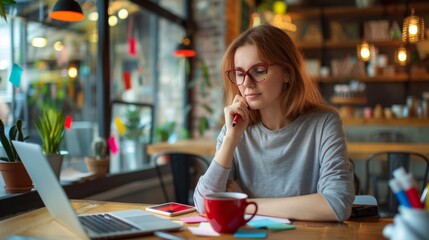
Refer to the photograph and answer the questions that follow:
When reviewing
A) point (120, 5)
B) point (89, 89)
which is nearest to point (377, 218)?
point (120, 5)

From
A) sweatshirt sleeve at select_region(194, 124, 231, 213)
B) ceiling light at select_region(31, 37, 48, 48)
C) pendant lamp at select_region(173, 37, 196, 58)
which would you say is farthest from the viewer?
pendant lamp at select_region(173, 37, 196, 58)

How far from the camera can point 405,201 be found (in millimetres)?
908

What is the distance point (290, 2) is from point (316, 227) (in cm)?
567

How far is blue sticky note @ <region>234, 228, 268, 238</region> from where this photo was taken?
45.5 inches

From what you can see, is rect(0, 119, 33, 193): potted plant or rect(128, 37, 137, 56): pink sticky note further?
rect(128, 37, 137, 56): pink sticky note

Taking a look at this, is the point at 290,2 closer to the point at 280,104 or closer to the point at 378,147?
the point at 378,147

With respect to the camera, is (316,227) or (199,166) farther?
(199,166)

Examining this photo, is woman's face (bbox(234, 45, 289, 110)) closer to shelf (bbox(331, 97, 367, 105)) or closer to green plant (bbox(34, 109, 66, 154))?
green plant (bbox(34, 109, 66, 154))

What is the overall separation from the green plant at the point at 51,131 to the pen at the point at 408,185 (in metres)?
1.66

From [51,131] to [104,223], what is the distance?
103cm

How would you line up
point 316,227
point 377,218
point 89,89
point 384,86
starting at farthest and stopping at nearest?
point 384,86 → point 89,89 → point 377,218 → point 316,227

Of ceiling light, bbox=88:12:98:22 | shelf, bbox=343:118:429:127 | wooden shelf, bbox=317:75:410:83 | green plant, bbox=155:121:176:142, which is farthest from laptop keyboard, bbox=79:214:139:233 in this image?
wooden shelf, bbox=317:75:410:83

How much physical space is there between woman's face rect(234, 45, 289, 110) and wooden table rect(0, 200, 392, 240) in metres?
0.48

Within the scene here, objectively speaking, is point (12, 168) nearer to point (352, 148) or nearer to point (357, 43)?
point (352, 148)
